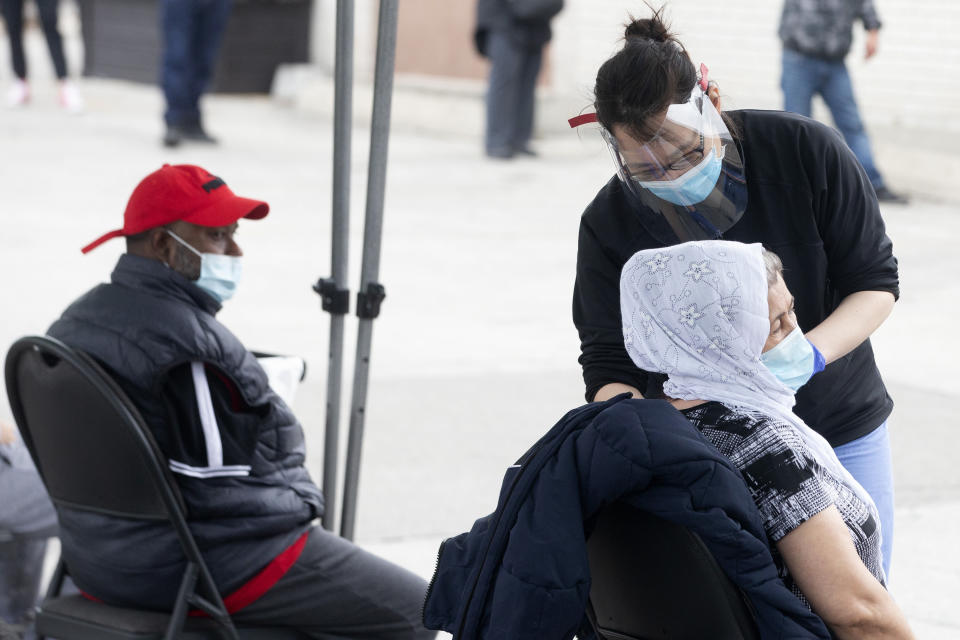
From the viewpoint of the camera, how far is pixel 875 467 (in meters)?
2.62

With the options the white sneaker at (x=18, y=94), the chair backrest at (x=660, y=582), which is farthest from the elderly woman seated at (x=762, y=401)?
the white sneaker at (x=18, y=94)

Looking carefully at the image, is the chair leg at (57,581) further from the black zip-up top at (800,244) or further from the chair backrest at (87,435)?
the black zip-up top at (800,244)

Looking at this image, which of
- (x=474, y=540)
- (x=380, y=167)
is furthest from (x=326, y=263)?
(x=474, y=540)

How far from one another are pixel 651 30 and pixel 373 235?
1024 millimetres

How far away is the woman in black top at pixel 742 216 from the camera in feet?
7.61

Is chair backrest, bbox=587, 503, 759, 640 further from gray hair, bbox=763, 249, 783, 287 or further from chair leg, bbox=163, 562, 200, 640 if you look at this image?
chair leg, bbox=163, 562, 200, 640

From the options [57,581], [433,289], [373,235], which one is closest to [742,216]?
[373,235]

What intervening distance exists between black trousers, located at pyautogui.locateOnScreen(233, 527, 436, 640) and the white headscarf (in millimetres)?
1021

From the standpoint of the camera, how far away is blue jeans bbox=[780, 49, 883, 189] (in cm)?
834

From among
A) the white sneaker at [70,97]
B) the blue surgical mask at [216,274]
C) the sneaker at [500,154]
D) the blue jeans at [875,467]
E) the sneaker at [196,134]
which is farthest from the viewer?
the white sneaker at [70,97]

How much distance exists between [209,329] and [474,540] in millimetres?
932

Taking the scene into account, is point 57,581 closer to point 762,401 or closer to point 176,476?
point 176,476

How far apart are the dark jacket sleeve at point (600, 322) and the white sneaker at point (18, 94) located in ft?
32.6

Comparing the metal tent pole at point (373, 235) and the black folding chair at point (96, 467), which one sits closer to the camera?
the black folding chair at point (96, 467)
